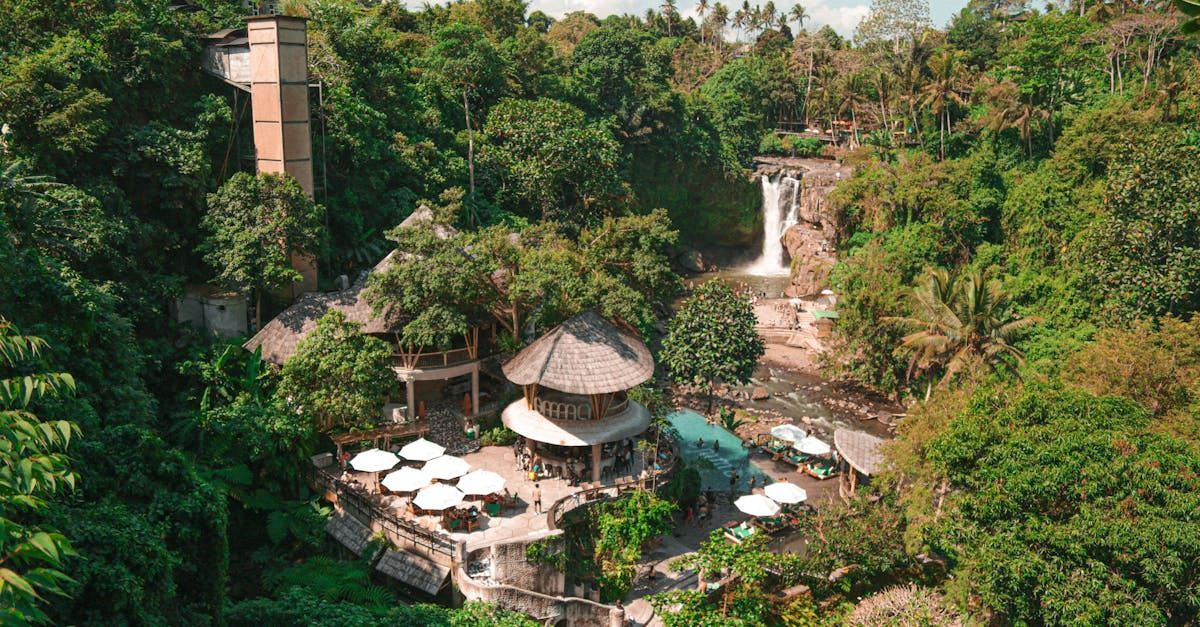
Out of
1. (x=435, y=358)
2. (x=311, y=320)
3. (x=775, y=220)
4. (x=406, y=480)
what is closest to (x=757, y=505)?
(x=406, y=480)

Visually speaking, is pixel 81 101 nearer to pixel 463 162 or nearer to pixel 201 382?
pixel 201 382

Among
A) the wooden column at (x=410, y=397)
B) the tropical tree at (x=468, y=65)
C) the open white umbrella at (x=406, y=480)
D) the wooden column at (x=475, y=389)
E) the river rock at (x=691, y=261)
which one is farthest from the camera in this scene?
the river rock at (x=691, y=261)

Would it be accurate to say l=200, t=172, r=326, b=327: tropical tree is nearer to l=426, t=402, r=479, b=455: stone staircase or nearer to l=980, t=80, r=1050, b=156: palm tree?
l=426, t=402, r=479, b=455: stone staircase

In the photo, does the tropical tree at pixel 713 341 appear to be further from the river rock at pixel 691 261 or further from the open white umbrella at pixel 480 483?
the river rock at pixel 691 261

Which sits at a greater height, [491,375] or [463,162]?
[463,162]

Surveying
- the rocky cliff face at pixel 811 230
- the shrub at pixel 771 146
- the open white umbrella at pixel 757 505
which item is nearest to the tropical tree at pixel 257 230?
the open white umbrella at pixel 757 505

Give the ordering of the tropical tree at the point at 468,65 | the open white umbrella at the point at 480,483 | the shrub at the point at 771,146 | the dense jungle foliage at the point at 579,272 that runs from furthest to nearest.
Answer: the shrub at the point at 771,146 → the tropical tree at the point at 468,65 → the open white umbrella at the point at 480,483 → the dense jungle foliage at the point at 579,272

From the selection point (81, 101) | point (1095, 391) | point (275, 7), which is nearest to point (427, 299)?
point (81, 101)
